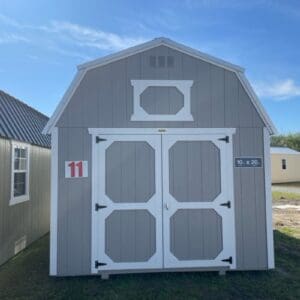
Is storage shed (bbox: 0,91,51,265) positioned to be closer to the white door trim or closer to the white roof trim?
the white roof trim

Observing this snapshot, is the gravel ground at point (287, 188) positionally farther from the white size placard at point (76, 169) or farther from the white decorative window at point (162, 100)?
the white size placard at point (76, 169)

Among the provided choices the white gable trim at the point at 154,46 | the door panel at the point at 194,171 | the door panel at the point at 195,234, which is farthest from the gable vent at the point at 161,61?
the door panel at the point at 195,234

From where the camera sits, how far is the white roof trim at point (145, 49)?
511 centimetres

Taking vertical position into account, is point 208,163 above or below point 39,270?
above

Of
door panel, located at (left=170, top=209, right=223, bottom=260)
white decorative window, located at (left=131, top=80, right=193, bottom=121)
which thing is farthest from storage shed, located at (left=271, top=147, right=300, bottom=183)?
white decorative window, located at (left=131, top=80, right=193, bottom=121)

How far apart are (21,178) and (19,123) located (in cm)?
122

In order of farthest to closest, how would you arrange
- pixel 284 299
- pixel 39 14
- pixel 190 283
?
pixel 39 14 < pixel 190 283 < pixel 284 299

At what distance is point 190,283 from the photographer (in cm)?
476

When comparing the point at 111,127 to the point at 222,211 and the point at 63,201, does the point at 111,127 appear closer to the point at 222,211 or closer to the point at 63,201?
the point at 63,201

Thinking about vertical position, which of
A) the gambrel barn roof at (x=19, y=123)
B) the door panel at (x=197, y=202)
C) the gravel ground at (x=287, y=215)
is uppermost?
the gambrel barn roof at (x=19, y=123)

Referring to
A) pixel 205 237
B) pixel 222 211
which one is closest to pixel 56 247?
pixel 205 237

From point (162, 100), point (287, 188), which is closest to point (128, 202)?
point (162, 100)

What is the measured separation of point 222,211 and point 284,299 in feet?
4.97

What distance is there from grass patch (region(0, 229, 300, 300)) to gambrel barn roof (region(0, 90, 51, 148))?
2.47m
